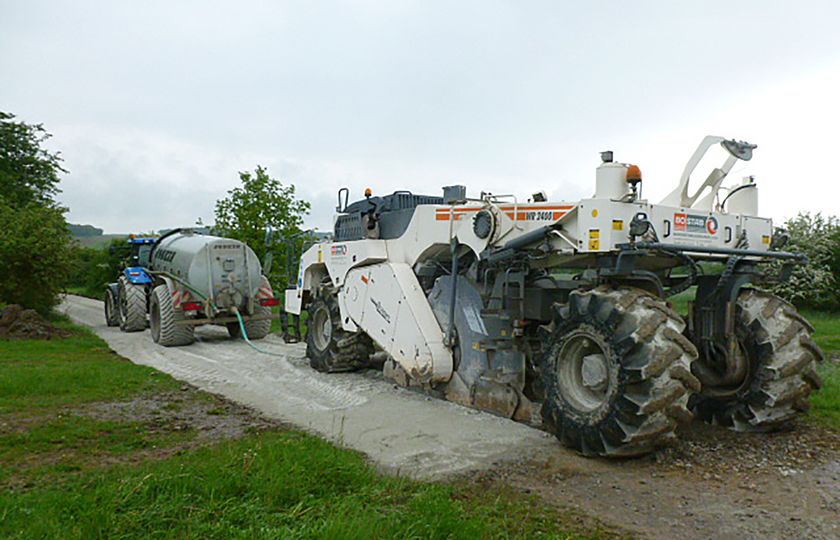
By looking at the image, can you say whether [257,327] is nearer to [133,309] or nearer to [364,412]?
[133,309]

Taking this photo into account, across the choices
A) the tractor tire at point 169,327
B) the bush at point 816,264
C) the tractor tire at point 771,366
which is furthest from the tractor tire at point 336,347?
the bush at point 816,264

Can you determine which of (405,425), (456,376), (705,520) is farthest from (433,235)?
(705,520)

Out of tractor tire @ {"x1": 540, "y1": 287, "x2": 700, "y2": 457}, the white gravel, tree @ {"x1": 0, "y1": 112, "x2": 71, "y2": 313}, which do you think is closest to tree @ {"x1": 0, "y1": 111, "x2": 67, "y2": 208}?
tree @ {"x1": 0, "y1": 112, "x2": 71, "y2": 313}

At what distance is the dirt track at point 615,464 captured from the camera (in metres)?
4.43

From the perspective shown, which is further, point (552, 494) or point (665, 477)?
point (665, 477)

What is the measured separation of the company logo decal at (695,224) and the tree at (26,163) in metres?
25.7

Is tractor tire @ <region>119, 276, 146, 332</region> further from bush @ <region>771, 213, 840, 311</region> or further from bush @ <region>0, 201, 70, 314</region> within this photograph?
bush @ <region>771, 213, 840, 311</region>

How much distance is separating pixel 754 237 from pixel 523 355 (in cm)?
248

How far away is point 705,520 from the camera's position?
438 cm

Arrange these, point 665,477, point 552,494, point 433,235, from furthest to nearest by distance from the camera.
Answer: point 433,235, point 665,477, point 552,494

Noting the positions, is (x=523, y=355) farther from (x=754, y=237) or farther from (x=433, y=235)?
(x=754, y=237)

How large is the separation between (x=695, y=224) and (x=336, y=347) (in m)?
5.22

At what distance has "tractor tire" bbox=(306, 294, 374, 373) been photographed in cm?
966

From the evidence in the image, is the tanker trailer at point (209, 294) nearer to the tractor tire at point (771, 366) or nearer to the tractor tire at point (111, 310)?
the tractor tire at point (111, 310)
